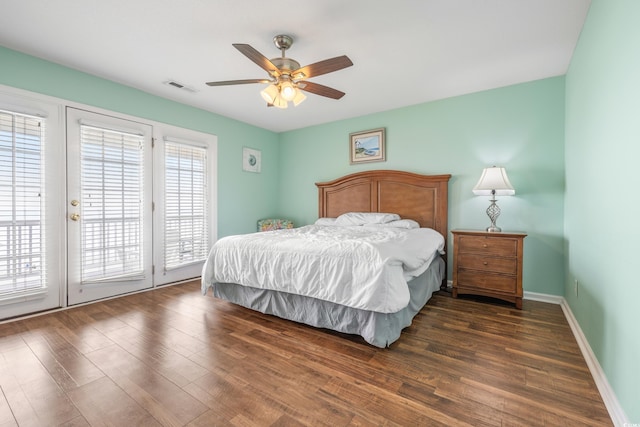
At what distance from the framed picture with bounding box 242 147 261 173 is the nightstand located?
3293 millimetres

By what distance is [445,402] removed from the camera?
4.82ft

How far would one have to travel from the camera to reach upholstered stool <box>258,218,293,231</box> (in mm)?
4745

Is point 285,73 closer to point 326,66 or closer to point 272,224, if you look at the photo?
point 326,66

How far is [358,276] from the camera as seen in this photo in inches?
79.9

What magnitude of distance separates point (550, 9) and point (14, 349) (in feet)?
14.7

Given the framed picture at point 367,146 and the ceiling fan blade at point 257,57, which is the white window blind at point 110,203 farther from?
the framed picture at point 367,146

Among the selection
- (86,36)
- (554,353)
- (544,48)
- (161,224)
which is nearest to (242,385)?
(554,353)

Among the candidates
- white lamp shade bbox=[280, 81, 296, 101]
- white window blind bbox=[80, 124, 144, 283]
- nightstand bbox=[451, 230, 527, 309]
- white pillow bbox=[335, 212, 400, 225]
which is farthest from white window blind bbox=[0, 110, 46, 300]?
nightstand bbox=[451, 230, 527, 309]

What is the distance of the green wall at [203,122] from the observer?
8.63ft

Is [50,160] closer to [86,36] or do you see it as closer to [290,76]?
[86,36]

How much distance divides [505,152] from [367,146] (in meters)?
1.78

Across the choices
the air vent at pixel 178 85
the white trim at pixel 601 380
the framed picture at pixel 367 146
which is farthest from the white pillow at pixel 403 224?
the air vent at pixel 178 85

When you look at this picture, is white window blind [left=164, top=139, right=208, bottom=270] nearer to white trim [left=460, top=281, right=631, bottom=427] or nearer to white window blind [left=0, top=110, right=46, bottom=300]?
white window blind [left=0, top=110, right=46, bottom=300]

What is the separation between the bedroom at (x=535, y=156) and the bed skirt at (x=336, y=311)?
1120 mm
